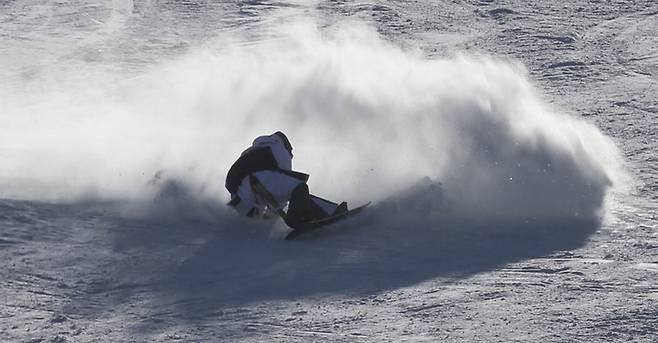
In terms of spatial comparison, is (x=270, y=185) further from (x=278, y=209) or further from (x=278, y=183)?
(x=278, y=209)

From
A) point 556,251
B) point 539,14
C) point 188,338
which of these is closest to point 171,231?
point 188,338

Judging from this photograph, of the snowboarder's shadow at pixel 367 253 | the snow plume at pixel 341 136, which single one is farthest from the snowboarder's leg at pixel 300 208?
the snow plume at pixel 341 136

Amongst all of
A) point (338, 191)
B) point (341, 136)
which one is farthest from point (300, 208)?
point (341, 136)

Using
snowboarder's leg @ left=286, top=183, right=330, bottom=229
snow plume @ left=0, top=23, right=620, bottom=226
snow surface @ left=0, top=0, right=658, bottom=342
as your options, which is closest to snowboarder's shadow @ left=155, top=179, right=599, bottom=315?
snow surface @ left=0, top=0, right=658, bottom=342

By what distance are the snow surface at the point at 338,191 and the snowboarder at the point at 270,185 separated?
0.26 m

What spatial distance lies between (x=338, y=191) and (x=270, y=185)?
145cm

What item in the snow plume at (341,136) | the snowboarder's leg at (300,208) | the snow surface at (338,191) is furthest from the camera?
the snow plume at (341,136)

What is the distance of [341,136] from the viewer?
11.9 metres

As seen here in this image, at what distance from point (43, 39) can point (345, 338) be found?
42.9ft

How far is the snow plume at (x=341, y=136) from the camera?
1027 cm

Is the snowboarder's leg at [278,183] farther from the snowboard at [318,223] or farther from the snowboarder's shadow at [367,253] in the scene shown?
the snowboarder's shadow at [367,253]

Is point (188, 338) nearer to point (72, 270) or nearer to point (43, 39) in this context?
point (72, 270)

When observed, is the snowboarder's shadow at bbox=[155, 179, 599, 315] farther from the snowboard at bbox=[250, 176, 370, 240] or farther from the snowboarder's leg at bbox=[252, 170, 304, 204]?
the snowboarder's leg at bbox=[252, 170, 304, 204]

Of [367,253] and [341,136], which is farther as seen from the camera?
[341,136]
